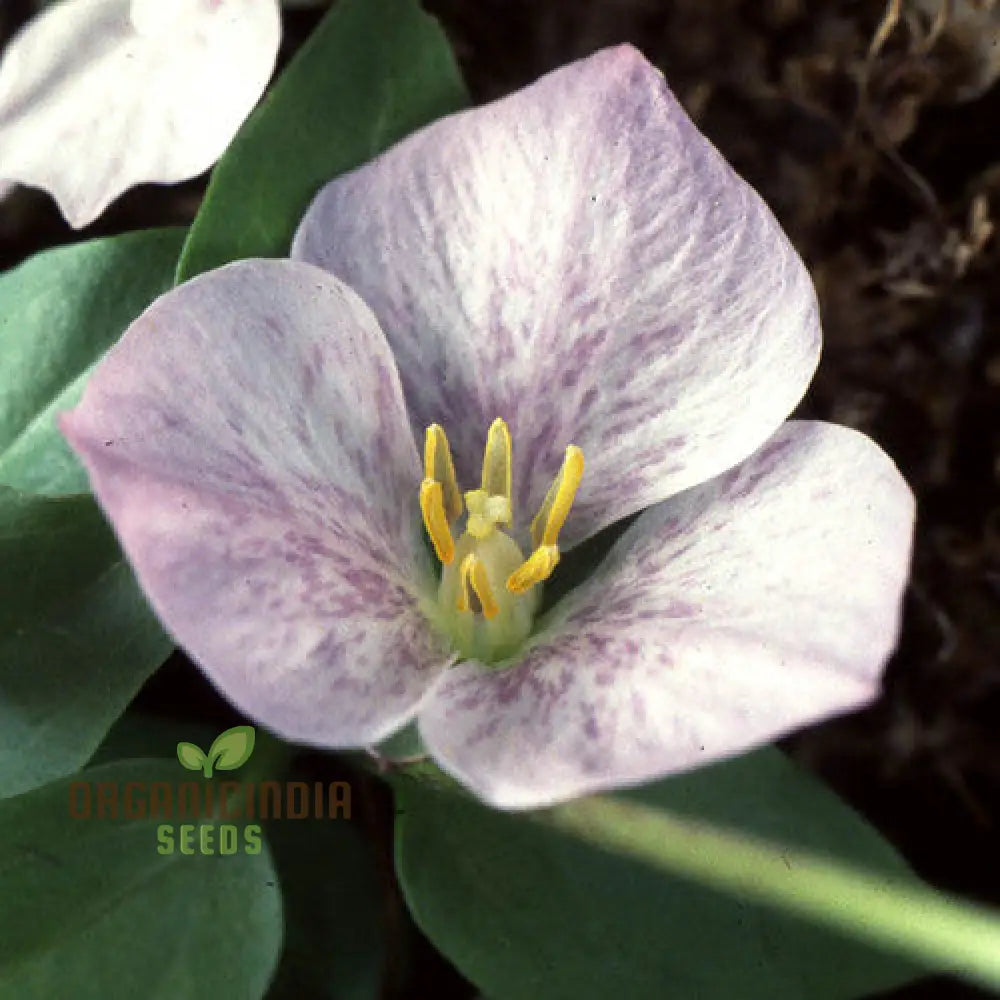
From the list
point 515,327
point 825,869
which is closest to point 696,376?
point 515,327

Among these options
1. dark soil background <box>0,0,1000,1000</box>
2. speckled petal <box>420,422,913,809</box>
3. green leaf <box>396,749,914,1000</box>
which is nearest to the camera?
speckled petal <box>420,422,913,809</box>

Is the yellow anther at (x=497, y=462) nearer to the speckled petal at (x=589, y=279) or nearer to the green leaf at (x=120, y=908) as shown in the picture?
the speckled petal at (x=589, y=279)

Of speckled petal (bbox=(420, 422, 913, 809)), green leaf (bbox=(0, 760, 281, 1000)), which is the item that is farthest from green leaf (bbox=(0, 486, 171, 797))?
speckled petal (bbox=(420, 422, 913, 809))

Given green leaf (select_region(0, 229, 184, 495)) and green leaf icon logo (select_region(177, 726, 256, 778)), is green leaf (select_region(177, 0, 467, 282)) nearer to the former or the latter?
green leaf (select_region(0, 229, 184, 495))

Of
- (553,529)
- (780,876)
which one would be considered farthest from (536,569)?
(780,876)

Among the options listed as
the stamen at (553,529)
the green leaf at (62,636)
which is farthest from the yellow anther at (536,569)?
the green leaf at (62,636)

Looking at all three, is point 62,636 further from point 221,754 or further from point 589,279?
point 589,279
